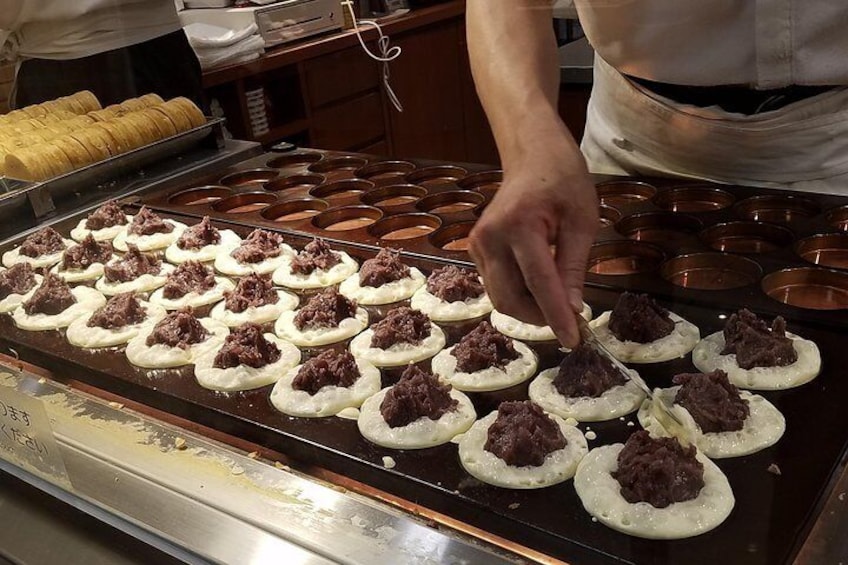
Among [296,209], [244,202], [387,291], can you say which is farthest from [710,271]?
[244,202]

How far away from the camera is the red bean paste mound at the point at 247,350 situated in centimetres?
196

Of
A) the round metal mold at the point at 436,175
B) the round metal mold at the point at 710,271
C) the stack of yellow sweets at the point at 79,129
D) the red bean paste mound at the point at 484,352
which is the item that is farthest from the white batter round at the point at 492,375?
the stack of yellow sweets at the point at 79,129

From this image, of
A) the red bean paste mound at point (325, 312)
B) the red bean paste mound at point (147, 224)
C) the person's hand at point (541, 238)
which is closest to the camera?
the person's hand at point (541, 238)

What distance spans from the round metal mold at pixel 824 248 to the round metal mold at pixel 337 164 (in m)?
1.65

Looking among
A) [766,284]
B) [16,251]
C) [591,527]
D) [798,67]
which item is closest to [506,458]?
[591,527]

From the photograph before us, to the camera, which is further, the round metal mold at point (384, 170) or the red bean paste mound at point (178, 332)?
the round metal mold at point (384, 170)

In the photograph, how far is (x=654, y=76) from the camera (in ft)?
7.84

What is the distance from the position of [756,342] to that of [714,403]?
256 mm

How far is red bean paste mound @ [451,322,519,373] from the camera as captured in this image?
6.16ft

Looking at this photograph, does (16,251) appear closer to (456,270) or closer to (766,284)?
(456,270)

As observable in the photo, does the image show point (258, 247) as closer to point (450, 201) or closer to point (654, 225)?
point (450, 201)

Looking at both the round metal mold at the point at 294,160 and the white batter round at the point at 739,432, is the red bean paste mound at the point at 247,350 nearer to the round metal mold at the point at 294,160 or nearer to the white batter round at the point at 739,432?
the white batter round at the point at 739,432

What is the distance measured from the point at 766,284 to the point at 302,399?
1122mm

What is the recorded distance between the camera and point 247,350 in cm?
197
